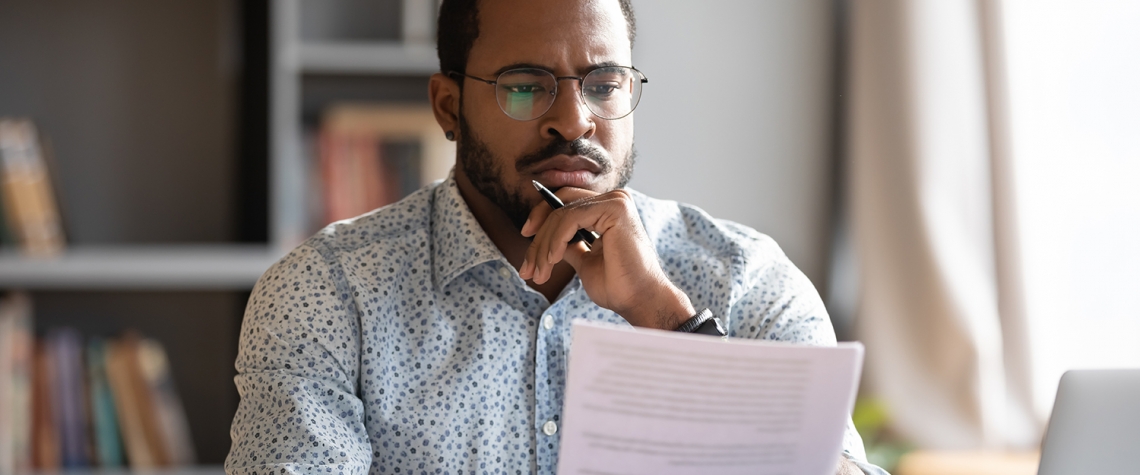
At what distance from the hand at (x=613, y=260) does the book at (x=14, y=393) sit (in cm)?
129

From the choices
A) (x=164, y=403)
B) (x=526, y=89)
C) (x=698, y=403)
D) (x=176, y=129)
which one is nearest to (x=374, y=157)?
(x=176, y=129)

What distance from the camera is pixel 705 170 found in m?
2.25

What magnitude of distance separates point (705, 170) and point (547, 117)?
109 centimetres

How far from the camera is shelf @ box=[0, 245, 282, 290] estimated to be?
187cm

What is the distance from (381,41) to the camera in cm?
215

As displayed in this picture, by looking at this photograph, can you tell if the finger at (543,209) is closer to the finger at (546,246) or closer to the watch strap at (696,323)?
the finger at (546,246)

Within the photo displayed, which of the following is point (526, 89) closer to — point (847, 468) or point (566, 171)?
point (566, 171)

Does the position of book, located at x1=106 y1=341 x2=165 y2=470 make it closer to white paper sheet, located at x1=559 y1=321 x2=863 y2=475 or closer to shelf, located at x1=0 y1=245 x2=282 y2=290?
shelf, located at x1=0 y1=245 x2=282 y2=290

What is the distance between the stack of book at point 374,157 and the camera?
202 centimetres

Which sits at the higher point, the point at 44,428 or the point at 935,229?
the point at 935,229

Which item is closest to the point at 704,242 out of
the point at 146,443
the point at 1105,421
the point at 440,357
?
the point at 440,357

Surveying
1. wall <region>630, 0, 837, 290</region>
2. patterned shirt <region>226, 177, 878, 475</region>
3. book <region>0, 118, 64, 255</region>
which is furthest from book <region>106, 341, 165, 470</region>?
wall <region>630, 0, 837, 290</region>

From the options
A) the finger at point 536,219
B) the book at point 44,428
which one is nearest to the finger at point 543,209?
the finger at point 536,219

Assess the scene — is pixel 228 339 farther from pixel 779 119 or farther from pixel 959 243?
pixel 959 243
